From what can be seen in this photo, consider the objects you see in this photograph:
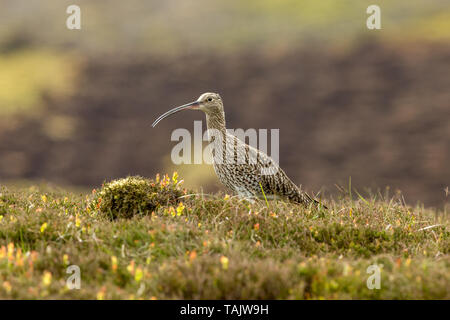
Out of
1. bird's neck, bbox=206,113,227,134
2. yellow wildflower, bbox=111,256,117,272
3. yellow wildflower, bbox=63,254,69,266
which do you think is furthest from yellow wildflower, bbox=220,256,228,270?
bird's neck, bbox=206,113,227,134

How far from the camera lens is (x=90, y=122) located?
2717 centimetres

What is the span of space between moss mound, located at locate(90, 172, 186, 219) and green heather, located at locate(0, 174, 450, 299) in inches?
0.8

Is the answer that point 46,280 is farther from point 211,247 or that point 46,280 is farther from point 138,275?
point 211,247

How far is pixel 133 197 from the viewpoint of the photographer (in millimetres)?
A: 8586

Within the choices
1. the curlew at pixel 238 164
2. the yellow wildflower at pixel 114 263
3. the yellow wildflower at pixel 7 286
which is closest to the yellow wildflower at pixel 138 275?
the yellow wildflower at pixel 114 263

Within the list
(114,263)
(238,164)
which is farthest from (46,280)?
(238,164)

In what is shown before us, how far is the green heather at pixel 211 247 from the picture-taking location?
5.55 m

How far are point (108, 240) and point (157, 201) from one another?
1893 millimetres

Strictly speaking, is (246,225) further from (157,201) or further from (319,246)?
(157,201)

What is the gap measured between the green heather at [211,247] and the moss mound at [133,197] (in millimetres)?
20

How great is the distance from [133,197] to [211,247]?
8.20ft

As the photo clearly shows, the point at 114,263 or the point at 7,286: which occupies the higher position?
the point at 114,263

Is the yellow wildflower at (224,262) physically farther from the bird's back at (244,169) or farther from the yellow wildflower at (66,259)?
the bird's back at (244,169)

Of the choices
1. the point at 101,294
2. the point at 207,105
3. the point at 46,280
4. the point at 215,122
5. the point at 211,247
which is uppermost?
the point at 207,105
